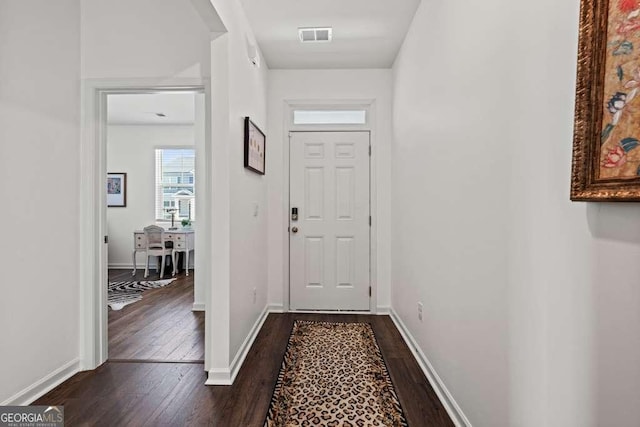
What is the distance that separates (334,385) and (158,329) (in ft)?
6.43

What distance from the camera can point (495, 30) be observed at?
58.0 inches

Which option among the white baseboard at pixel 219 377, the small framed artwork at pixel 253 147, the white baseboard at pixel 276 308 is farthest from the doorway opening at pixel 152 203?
the white baseboard at pixel 219 377

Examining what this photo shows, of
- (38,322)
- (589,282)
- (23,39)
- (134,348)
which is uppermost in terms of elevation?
(23,39)

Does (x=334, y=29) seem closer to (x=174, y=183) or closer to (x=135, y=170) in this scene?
(x=174, y=183)

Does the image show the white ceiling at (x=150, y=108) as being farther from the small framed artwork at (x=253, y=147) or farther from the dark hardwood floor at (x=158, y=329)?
the dark hardwood floor at (x=158, y=329)

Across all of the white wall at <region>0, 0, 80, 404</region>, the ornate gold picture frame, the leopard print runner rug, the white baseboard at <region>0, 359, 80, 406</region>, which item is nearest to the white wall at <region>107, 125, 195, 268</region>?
the white wall at <region>0, 0, 80, 404</region>

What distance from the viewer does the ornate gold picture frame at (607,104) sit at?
32.0 inches

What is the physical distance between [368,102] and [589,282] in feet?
10.9

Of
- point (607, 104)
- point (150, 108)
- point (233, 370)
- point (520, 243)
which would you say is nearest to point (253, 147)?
point (233, 370)

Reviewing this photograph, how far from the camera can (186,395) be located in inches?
85.8

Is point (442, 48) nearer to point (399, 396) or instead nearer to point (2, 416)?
point (399, 396)

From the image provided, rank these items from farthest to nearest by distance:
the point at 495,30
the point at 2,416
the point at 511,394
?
the point at 2,416, the point at 495,30, the point at 511,394

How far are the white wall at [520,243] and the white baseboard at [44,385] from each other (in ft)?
7.91

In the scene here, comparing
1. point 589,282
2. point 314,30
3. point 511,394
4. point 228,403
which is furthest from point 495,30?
point 228,403
